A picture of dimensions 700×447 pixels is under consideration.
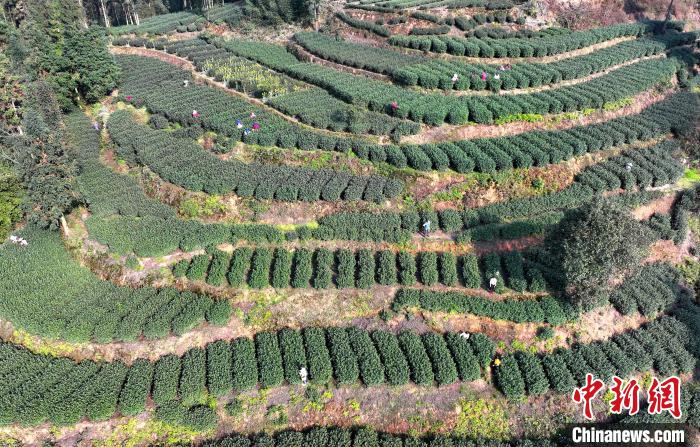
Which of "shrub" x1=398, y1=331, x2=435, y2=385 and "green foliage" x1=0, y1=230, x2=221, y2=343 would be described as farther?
"green foliage" x1=0, y1=230, x2=221, y2=343

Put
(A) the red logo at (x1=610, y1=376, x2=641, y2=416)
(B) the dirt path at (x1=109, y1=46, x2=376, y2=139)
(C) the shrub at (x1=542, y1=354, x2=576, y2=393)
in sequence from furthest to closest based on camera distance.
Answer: (B) the dirt path at (x1=109, y1=46, x2=376, y2=139) < (C) the shrub at (x1=542, y1=354, x2=576, y2=393) < (A) the red logo at (x1=610, y1=376, x2=641, y2=416)

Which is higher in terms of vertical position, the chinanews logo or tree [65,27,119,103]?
tree [65,27,119,103]

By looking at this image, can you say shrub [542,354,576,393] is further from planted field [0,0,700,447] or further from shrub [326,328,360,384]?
shrub [326,328,360,384]

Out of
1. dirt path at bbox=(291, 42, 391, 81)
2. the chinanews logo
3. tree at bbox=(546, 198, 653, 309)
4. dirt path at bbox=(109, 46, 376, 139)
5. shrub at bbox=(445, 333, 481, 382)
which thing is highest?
dirt path at bbox=(291, 42, 391, 81)

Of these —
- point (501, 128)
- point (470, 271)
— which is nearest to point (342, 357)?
point (470, 271)

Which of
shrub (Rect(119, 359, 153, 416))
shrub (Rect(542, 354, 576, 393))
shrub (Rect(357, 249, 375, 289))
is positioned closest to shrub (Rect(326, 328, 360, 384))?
shrub (Rect(357, 249, 375, 289))

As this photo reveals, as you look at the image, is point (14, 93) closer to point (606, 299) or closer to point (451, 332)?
point (451, 332)

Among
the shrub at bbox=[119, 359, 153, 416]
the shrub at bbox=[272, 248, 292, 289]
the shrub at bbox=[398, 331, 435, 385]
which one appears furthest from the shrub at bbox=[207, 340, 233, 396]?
the shrub at bbox=[398, 331, 435, 385]

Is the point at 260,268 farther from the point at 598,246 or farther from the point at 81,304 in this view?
the point at 598,246

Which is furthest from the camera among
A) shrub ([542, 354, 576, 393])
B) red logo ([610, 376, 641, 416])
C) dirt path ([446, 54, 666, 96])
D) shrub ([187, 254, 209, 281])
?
dirt path ([446, 54, 666, 96])
